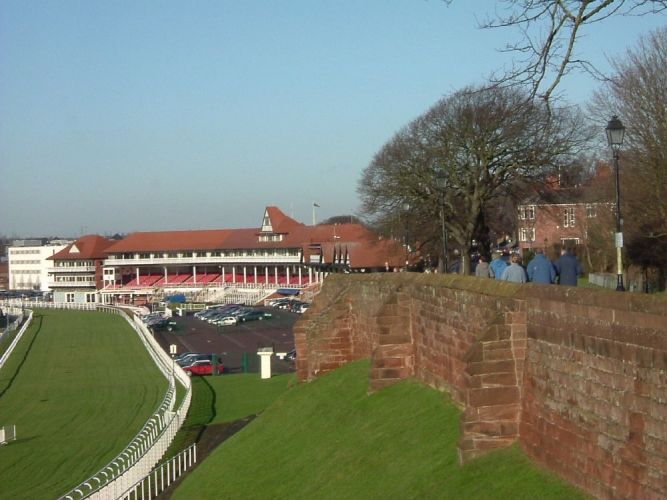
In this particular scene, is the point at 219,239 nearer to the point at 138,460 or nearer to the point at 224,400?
the point at 224,400

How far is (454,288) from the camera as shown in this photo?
16594 mm

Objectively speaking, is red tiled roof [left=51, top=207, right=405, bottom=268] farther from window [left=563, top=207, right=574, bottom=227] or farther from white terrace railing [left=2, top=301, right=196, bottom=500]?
white terrace railing [left=2, top=301, right=196, bottom=500]

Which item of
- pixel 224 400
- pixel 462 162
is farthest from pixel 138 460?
pixel 462 162

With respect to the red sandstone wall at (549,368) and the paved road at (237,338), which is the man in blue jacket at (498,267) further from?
the paved road at (237,338)

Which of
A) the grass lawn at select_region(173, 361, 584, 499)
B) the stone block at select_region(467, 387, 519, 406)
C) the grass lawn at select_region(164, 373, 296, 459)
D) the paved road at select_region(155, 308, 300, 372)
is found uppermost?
the stone block at select_region(467, 387, 519, 406)

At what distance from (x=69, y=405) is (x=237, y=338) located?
33.0 metres

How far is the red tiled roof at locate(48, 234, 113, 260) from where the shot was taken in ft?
471

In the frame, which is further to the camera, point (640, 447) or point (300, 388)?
point (300, 388)

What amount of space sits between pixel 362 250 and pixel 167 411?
30.8m

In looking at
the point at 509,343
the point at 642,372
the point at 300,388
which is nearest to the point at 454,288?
the point at 509,343

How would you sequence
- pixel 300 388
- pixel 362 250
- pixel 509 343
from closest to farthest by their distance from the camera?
pixel 509 343, pixel 300 388, pixel 362 250

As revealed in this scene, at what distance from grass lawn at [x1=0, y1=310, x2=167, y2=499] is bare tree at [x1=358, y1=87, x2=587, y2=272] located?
14012 mm

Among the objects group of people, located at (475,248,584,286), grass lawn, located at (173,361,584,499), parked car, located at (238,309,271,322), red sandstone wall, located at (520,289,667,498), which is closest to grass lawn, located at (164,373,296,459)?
grass lawn, located at (173,361,584,499)

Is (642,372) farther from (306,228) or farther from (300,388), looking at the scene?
(306,228)
